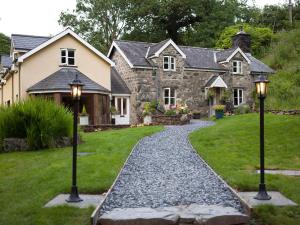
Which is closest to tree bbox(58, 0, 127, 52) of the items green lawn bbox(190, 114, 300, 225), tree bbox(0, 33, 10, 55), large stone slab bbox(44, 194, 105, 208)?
tree bbox(0, 33, 10, 55)

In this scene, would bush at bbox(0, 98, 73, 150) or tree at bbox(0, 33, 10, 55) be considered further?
tree at bbox(0, 33, 10, 55)

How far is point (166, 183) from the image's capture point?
10047mm

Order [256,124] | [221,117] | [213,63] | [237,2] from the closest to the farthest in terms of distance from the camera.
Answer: [256,124], [221,117], [213,63], [237,2]

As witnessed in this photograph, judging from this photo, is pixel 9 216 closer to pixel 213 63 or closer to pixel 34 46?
pixel 34 46

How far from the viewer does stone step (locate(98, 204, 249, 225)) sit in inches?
267

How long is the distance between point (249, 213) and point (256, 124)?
14560mm

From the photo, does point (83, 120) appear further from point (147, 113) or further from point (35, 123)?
point (35, 123)

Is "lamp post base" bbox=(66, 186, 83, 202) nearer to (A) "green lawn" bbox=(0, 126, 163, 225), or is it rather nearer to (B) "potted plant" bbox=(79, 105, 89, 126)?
(A) "green lawn" bbox=(0, 126, 163, 225)

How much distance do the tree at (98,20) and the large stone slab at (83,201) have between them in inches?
1711

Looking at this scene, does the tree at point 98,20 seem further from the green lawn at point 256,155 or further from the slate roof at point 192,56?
the green lawn at point 256,155

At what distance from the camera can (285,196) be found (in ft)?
28.2

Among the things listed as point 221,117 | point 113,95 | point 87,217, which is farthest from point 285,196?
point 113,95

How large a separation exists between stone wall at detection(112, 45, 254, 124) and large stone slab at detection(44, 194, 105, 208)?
2287 centimetres

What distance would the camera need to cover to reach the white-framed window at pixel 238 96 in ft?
122
